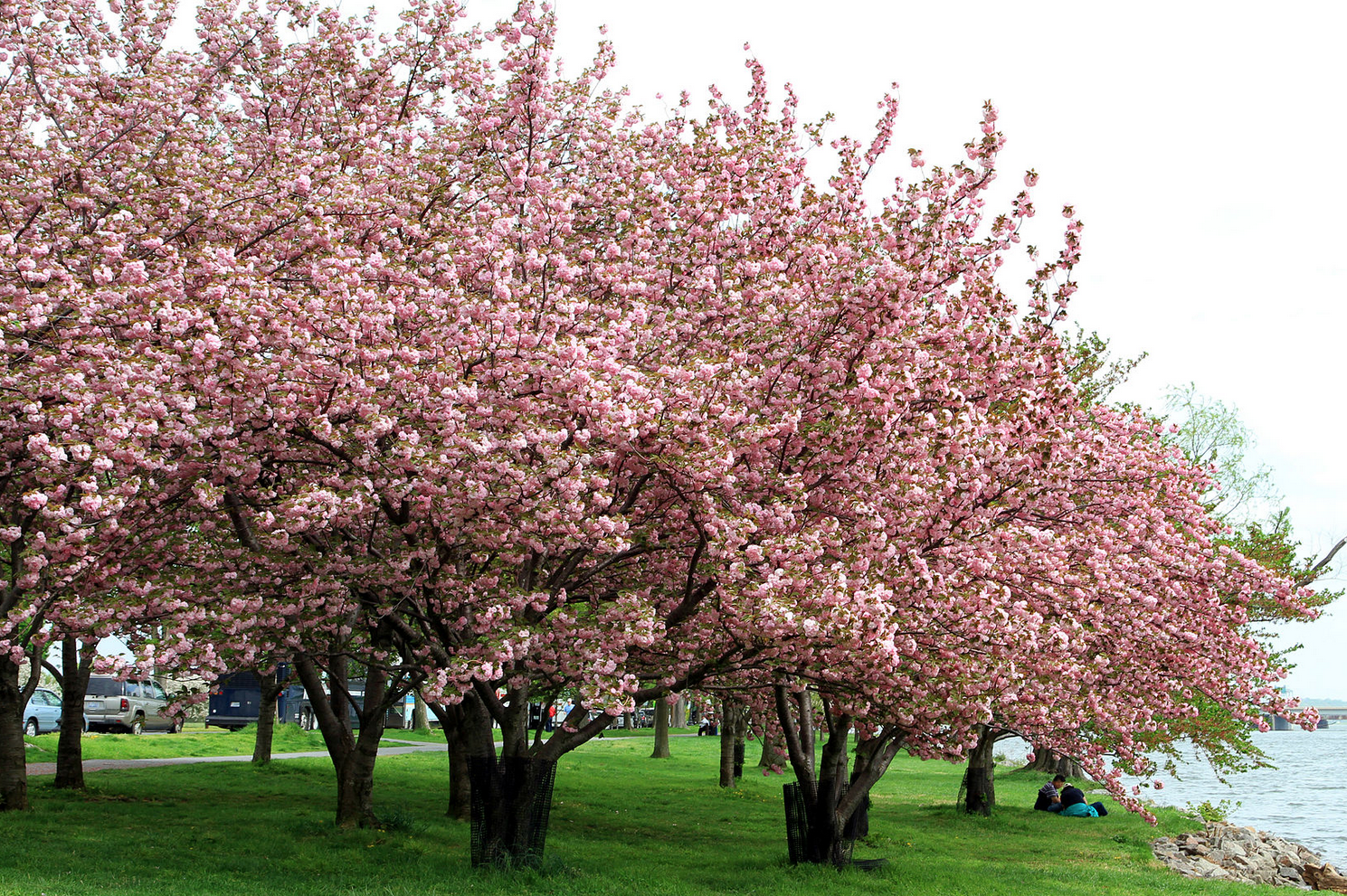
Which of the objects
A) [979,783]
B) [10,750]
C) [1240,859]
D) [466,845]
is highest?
[10,750]

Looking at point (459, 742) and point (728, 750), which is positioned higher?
point (459, 742)

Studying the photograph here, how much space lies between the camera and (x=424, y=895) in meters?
11.2

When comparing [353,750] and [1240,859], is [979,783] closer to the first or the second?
[1240,859]

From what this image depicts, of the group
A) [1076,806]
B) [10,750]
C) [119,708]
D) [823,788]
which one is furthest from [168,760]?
[1076,806]

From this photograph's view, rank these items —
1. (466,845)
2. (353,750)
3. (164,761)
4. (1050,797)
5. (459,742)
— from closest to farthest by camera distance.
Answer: (466,845) → (353,750) → (459,742) → (164,761) → (1050,797)

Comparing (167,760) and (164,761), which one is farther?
(167,760)

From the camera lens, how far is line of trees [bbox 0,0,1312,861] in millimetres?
10266

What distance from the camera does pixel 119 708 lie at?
37.4 m

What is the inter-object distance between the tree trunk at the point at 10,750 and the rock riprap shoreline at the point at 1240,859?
61.9 feet

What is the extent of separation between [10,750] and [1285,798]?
2071 inches

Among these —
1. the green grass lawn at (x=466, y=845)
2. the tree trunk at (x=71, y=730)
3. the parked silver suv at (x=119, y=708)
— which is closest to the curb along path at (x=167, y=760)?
the green grass lawn at (x=466, y=845)

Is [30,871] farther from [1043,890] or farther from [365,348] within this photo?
[1043,890]

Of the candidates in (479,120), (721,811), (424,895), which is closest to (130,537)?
(424,895)

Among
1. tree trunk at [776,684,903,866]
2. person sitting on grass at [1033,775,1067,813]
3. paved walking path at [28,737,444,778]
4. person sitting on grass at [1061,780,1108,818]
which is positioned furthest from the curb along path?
person sitting on grass at [1061,780,1108,818]
